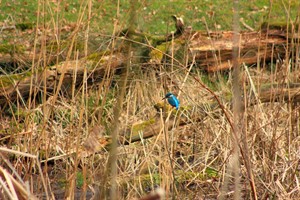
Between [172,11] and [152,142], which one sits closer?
[152,142]

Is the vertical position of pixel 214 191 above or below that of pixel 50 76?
below

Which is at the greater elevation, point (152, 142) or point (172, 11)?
point (152, 142)

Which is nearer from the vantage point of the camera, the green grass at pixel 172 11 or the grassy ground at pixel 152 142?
the grassy ground at pixel 152 142

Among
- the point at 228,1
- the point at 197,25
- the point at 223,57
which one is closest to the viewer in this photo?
the point at 223,57

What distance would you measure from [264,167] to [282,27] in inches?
133

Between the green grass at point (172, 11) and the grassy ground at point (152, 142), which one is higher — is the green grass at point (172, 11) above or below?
below

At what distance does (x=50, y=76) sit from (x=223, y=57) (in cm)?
222

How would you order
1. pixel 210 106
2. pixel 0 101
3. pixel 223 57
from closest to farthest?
1. pixel 210 106
2. pixel 0 101
3. pixel 223 57

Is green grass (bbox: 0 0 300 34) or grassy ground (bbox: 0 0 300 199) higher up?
grassy ground (bbox: 0 0 300 199)

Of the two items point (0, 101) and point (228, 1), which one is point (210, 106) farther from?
point (228, 1)

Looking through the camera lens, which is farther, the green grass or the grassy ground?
the green grass

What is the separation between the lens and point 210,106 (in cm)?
423

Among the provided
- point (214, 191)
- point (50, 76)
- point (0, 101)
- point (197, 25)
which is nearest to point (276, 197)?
point (214, 191)

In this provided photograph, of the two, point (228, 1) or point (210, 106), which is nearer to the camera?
point (210, 106)
